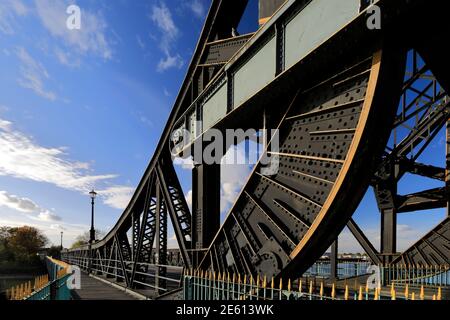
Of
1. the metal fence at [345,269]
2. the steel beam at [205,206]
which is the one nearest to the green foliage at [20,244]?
the metal fence at [345,269]

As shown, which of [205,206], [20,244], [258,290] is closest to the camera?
[258,290]

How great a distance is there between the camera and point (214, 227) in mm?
8820

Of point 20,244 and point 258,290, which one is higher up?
point 258,290

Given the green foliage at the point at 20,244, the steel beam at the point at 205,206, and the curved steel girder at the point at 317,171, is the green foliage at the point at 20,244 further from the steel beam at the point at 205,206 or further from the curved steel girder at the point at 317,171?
the curved steel girder at the point at 317,171

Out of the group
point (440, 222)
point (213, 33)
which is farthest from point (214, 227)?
point (440, 222)

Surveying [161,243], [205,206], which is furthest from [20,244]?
[205,206]

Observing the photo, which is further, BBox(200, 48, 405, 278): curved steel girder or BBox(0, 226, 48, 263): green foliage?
BBox(0, 226, 48, 263): green foliage

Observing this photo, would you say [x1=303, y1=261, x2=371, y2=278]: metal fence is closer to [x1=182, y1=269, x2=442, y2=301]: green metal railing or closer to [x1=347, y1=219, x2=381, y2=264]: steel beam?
[x1=347, y1=219, x2=381, y2=264]: steel beam

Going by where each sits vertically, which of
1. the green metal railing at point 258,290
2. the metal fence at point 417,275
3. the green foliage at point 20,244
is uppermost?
the green metal railing at point 258,290

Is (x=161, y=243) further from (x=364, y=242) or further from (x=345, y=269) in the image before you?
(x=345, y=269)

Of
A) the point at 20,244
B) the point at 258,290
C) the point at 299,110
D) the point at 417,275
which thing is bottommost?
the point at 20,244

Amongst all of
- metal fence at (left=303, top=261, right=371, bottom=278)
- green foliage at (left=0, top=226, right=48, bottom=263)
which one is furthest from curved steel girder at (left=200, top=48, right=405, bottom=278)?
green foliage at (left=0, top=226, right=48, bottom=263)

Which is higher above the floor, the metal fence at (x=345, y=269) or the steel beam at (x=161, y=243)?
the steel beam at (x=161, y=243)

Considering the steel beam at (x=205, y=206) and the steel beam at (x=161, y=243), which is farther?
the steel beam at (x=161, y=243)
